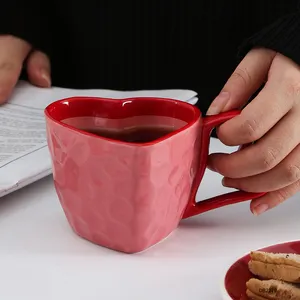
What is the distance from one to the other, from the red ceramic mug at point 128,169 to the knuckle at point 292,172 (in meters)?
0.04

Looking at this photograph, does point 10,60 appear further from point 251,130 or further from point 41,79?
point 251,130

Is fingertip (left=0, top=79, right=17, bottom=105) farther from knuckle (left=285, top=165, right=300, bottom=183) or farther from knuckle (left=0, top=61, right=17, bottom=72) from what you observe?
knuckle (left=285, top=165, right=300, bottom=183)

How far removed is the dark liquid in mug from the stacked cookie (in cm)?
13

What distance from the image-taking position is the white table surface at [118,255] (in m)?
0.43

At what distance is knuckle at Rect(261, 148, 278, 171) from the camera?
49 cm

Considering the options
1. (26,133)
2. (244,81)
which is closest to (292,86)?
(244,81)

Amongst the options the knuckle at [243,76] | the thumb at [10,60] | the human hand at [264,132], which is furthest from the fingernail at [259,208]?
the thumb at [10,60]

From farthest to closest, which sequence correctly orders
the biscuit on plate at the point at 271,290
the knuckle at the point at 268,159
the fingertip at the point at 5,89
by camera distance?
1. the fingertip at the point at 5,89
2. the knuckle at the point at 268,159
3. the biscuit on plate at the point at 271,290

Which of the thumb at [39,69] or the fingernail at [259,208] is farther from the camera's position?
the thumb at [39,69]

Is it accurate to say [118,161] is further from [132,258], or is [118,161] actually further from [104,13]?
[104,13]

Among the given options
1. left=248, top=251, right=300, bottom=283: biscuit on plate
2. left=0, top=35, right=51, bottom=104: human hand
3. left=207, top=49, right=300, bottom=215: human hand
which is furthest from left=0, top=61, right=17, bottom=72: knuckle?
left=248, top=251, right=300, bottom=283: biscuit on plate

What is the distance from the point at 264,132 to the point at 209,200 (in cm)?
8

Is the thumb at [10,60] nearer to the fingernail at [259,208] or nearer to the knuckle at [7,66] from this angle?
the knuckle at [7,66]

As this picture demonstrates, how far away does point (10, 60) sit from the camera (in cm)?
81
